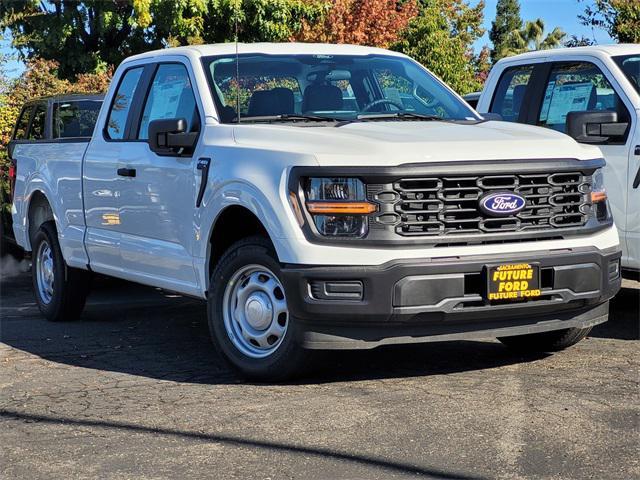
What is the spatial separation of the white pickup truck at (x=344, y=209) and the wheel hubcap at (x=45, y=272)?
157cm

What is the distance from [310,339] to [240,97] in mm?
1826

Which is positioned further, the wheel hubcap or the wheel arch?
the wheel arch

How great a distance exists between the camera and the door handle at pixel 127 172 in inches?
300

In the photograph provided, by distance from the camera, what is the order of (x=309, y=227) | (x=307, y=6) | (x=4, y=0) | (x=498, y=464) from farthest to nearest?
1. (x=307, y=6)
2. (x=4, y=0)
3. (x=309, y=227)
4. (x=498, y=464)

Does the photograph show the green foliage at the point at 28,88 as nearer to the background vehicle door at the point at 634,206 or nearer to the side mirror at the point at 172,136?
the side mirror at the point at 172,136

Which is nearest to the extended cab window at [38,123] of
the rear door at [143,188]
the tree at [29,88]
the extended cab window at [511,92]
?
the tree at [29,88]

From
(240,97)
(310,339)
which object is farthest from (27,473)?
(240,97)

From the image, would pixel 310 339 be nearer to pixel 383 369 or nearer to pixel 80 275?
pixel 383 369

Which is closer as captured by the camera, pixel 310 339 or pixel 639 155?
pixel 310 339

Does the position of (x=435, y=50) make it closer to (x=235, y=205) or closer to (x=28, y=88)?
(x=28, y=88)

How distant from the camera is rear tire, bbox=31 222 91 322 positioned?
9.05 metres

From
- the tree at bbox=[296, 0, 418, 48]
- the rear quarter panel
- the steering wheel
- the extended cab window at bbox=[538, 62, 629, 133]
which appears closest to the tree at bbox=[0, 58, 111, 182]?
the rear quarter panel

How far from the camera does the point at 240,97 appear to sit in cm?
713

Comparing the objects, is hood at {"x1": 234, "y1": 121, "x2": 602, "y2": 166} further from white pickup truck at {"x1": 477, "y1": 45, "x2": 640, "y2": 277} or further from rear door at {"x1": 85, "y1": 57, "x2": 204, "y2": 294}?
white pickup truck at {"x1": 477, "y1": 45, "x2": 640, "y2": 277}
